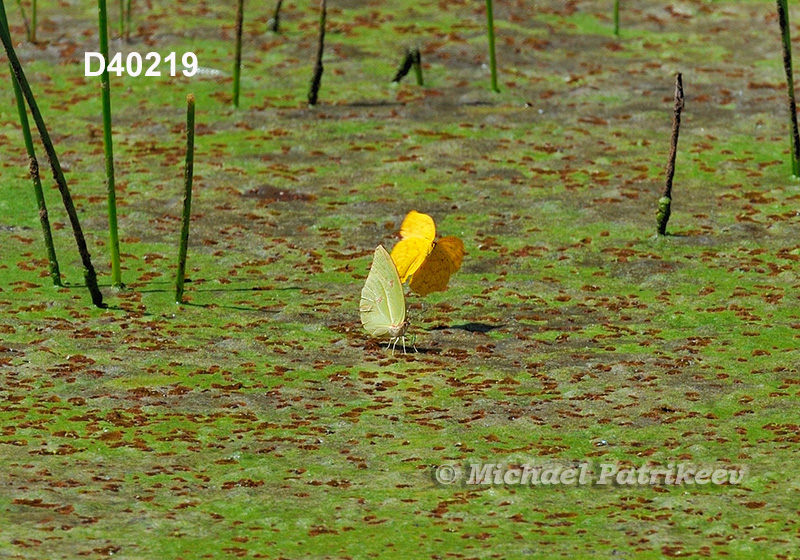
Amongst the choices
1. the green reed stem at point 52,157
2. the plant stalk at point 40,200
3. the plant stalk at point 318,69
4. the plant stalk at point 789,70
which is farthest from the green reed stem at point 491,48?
the green reed stem at point 52,157

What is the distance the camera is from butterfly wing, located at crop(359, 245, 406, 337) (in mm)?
15141

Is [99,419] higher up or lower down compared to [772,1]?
lower down

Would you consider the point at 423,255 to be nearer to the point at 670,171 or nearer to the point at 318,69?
the point at 670,171

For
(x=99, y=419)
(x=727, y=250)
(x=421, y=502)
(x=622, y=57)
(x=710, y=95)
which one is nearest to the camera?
(x=421, y=502)

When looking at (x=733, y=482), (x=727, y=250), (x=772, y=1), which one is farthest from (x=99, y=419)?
(x=772, y=1)

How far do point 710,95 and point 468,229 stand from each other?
814 cm

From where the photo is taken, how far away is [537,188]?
2148cm

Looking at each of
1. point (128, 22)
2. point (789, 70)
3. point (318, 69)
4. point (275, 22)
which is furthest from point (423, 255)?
point (128, 22)

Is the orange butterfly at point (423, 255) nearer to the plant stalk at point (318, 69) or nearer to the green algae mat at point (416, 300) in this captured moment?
the green algae mat at point (416, 300)

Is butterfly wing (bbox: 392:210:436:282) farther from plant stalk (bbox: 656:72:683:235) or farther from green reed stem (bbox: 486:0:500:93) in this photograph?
green reed stem (bbox: 486:0:500:93)

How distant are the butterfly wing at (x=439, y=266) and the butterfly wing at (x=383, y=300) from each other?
902mm

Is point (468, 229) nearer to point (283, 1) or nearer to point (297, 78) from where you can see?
point (297, 78)

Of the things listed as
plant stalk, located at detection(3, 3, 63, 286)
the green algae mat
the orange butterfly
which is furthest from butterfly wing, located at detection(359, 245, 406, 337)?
plant stalk, located at detection(3, 3, 63, 286)

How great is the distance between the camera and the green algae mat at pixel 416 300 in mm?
10625
